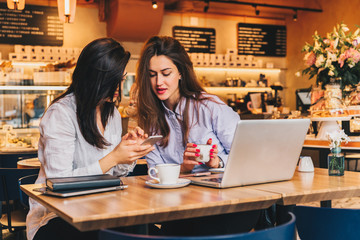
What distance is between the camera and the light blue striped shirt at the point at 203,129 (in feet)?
7.69

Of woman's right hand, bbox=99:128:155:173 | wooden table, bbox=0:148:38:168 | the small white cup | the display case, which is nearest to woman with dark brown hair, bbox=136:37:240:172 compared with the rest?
the small white cup

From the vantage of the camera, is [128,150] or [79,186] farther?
[128,150]

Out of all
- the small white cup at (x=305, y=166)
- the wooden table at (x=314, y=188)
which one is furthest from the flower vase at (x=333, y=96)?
the wooden table at (x=314, y=188)

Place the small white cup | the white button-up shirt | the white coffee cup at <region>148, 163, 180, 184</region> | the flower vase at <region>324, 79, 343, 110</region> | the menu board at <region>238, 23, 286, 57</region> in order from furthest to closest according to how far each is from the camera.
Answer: the menu board at <region>238, 23, 286, 57</region> < the flower vase at <region>324, 79, 343, 110</region> < the small white cup < the white button-up shirt < the white coffee cup at <region>148, 163, 180, 184</region>

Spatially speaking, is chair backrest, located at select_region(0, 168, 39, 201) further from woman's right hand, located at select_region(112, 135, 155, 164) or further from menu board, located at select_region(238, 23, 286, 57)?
menu board, located at select_region(238, 23, 286, 57)

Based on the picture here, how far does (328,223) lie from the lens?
58.1 inches

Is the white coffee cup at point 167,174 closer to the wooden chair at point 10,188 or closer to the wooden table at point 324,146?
the wooden chair at point 10,188

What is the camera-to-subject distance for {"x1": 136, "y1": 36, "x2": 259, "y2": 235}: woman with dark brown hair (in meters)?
2.33

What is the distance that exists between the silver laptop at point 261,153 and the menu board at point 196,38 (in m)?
6.51

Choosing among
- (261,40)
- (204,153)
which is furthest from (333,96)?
(261,40)

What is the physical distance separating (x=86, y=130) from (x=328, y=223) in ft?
3.30

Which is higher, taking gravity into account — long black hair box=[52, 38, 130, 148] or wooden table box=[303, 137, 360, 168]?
long black hair box=[52, 38, 130, 148]

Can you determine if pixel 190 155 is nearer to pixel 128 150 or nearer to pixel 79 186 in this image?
pixel 128 150

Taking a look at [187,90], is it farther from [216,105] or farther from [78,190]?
[78,190]
